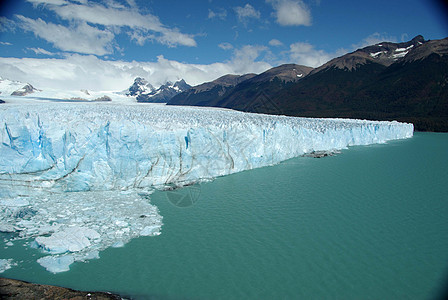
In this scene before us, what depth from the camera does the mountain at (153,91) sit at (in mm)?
142625

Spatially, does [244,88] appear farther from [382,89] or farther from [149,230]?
[149,230]

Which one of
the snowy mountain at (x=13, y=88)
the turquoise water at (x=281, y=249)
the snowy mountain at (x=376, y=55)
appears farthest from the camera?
the snowy mountain at (x=13, y=88)

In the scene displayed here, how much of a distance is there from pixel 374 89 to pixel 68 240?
64685 millimetres

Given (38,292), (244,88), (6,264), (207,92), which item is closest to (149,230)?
(38,292)

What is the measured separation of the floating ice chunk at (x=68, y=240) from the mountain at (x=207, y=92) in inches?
3913

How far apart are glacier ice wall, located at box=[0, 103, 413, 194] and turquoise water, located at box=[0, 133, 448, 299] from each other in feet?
4.62

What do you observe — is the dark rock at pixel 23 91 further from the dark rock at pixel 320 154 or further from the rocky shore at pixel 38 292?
the rocky shore at pixel 38 292

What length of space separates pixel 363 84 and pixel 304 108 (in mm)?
16279

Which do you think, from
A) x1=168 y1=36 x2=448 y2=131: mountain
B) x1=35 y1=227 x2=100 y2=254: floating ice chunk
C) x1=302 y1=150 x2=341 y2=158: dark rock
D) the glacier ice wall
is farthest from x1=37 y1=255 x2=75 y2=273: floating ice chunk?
x1=168 y1=36 x2=448 y2=131: mountain

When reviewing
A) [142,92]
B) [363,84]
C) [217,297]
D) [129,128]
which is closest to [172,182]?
[129,128]

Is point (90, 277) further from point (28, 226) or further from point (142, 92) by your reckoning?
point (142, 92)

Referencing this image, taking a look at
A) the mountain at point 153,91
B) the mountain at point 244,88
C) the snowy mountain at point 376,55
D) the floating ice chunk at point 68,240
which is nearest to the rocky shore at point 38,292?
the floating ice chunk at point 68,240

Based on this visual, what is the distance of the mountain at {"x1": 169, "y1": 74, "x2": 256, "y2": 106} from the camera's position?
109 meters

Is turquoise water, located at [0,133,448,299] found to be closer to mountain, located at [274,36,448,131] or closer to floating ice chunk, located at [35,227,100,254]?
floating ice chunk, located at [35,227,100,254]
